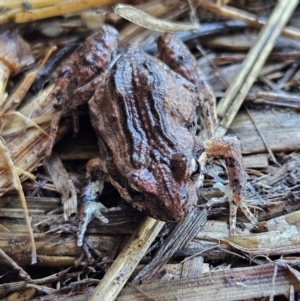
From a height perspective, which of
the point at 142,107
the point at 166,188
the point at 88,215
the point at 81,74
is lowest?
the point at 88,215

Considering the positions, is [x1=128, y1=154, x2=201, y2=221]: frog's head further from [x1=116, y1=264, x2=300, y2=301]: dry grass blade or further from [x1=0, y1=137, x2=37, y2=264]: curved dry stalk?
[x1=0, y1=137, x2=37, y2=264]: curved dry stalk

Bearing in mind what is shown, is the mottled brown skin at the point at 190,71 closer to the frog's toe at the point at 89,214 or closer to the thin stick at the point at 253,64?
the thin stick at the point at 253,64

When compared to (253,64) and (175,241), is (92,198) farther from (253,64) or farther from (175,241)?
(253,64)

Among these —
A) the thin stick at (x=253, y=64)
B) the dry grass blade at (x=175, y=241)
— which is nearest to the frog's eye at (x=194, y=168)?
the dry grass blade at (x=175, y=241)

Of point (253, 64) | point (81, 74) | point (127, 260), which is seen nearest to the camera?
point (127, 260)

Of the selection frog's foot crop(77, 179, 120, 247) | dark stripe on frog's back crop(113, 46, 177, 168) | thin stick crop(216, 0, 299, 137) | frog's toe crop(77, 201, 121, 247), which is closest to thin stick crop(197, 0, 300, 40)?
thin stick crop(216, 0, 299, 137)

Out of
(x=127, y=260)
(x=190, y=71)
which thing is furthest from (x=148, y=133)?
(x=190, y=71)
